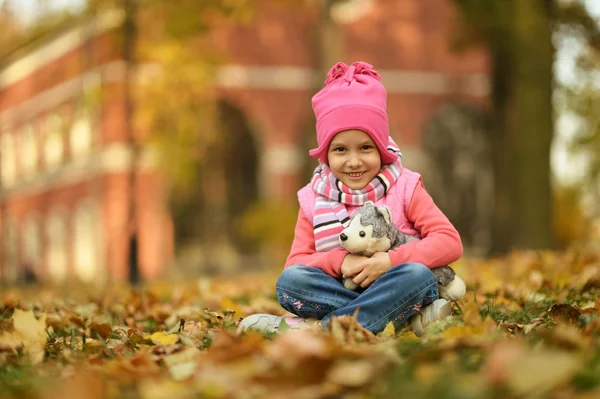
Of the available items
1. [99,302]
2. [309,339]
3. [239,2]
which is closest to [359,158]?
[309,339]

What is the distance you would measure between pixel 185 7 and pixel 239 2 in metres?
1.01

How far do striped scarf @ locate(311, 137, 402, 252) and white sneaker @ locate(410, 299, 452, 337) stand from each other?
0.43m

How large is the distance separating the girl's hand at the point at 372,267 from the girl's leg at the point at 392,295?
0.04 m

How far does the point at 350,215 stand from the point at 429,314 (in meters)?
0.51

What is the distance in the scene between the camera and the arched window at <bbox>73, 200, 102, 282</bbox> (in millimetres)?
25375

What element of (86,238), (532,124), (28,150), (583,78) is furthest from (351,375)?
(28,150)

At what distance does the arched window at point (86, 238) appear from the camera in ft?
83.3

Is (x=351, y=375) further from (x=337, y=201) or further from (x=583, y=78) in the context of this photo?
(x=583, y=78)

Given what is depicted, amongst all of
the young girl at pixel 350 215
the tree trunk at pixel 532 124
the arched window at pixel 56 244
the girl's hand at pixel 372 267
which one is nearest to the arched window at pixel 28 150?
the arched window at pixel 56 244

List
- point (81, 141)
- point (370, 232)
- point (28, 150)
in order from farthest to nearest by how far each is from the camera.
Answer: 1. point (28, 150)
2. point (81, 141)
3. point (370, 232)

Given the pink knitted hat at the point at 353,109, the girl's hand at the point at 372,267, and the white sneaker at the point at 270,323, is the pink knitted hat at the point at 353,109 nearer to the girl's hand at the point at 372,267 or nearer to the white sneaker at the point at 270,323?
the girl's hand at the point at 372,267

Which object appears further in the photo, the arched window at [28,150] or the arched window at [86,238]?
the arched window at [28,150]

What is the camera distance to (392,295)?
11.6ft

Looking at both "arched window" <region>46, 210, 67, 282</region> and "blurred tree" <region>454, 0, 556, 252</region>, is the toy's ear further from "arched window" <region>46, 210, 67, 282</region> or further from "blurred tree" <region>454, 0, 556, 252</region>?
"arched window" <region>46, 210, 67, 282</region>
